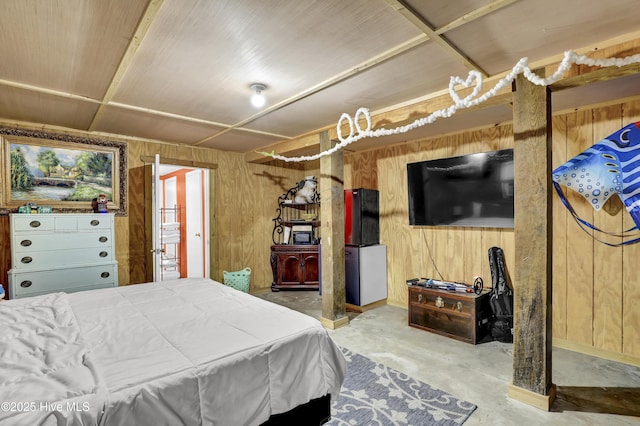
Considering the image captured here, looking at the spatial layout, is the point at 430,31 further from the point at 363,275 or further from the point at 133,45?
the point at 363,275

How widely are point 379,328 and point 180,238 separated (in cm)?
458

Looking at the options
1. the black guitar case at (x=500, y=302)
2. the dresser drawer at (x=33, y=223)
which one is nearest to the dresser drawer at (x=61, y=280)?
the dresser drawer at (x=33, y=223)

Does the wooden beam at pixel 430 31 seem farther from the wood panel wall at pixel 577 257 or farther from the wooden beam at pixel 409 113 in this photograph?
the wood panel wall at pixel 577 257

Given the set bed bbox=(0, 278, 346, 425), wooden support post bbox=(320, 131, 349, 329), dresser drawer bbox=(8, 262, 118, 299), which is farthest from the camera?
wooden support post bbox=(320, 131, 349, 329)

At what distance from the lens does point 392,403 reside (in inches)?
83.0

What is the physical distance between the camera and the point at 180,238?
636 cm

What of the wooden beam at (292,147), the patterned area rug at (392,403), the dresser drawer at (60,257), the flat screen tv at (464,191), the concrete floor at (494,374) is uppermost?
the wooden beam at (292,147)

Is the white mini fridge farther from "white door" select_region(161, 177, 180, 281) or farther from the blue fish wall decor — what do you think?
"white door" select_region(161, 177, 180, 281)

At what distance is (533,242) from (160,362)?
2222 millimetres

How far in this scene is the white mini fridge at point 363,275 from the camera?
4.10 meters

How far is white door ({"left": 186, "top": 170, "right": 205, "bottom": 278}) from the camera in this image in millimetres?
5199

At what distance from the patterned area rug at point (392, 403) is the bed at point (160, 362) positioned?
459 mm

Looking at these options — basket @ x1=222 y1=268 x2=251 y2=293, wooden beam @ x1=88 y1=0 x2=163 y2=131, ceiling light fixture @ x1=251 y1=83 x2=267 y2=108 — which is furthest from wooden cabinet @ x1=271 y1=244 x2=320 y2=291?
wooden beam @ x1=88 y1=0 x2=163 y2=131

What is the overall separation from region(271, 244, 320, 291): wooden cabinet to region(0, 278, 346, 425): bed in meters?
3.08
